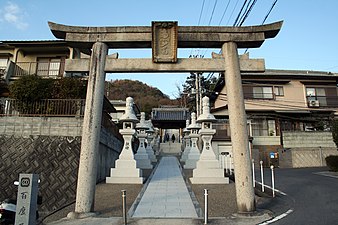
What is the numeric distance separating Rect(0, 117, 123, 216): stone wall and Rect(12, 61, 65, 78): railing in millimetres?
11379

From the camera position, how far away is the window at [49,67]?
22.7 meters

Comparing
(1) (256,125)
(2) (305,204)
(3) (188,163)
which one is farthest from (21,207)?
(1) (256,125)

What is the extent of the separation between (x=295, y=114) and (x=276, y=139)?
409 cm

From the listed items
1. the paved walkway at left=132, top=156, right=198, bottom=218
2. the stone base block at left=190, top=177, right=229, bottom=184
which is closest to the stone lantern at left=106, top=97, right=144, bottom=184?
the paved walkway at left=132, top=156, right=198, bottom=218

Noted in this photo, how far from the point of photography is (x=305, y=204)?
8133 mm

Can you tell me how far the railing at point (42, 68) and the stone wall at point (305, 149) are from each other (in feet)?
79.6

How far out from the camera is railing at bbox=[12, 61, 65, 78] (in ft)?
72.7

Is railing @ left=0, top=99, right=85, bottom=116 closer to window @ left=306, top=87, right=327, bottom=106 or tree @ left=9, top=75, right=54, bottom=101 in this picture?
tree @ left=9, top=75, right=54, bottom=101

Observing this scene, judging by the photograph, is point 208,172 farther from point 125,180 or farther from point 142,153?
point 142,153

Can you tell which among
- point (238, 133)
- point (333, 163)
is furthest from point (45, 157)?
point (333, 163)

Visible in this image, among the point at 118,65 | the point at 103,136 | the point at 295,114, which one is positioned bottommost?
the point at 103,136

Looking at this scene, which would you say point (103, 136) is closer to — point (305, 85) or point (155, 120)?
point (305, 85)

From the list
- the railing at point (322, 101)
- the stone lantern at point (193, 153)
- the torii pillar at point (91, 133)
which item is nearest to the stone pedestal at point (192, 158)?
the stone lantern at point (193, 153)

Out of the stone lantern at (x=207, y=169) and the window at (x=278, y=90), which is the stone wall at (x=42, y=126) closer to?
the stone lantern at (x=207, y=169)
